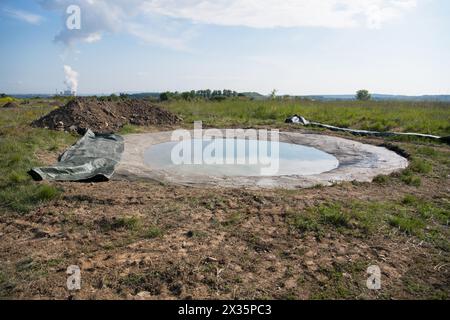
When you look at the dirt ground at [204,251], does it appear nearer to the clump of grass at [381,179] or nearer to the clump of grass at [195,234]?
the clump of grass at [195,234]

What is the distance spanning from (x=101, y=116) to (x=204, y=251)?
319 inches

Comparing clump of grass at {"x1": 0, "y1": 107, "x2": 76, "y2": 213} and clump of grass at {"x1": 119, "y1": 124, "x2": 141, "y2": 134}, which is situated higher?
clump of grass at {"x1": 119, "y1": 124, "x2": 141, "y2": 134}

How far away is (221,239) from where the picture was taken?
310cm

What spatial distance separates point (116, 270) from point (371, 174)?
4.59m

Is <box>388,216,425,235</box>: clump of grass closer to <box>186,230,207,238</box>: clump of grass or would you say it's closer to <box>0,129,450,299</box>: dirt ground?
<box>0,129,450,299</box>: dirt ground

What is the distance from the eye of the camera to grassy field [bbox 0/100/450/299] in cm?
242

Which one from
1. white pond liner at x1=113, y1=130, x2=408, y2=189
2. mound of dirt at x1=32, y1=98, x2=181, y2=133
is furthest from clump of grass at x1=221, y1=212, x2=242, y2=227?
mound of dirt at x1=32, y1=98, x2=181, y2=133

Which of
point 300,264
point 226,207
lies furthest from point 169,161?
point 300,264

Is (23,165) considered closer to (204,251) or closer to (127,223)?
(127,223)

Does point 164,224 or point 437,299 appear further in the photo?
point 164,224

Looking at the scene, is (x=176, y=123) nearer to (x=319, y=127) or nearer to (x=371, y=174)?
(x=319, y=127)

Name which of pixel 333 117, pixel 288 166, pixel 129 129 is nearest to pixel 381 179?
pixel 288 166

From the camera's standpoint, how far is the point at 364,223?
3.44 m

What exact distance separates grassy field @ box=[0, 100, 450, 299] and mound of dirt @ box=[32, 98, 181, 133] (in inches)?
161
